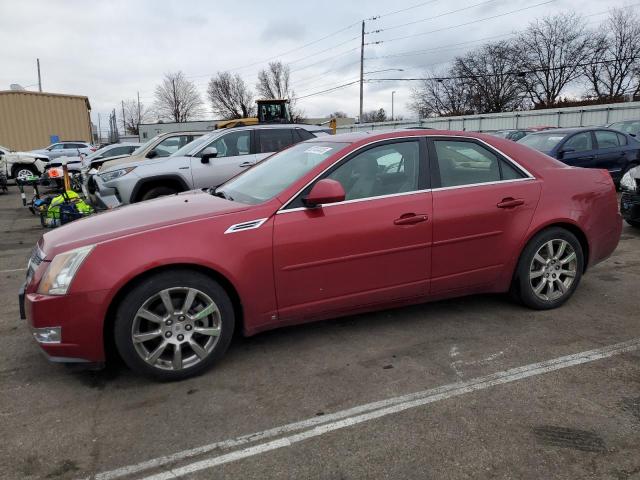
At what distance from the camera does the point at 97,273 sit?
294 centimetres

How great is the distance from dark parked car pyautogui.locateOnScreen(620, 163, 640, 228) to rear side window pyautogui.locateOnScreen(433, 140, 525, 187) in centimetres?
Answer: 388

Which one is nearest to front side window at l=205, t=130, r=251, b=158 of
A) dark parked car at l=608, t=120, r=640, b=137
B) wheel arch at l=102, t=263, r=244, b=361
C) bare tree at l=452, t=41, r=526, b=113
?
wheel arch at l=102, t=263, r=244, b=361

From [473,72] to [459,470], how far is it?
200ft

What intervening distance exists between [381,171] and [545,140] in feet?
28.8

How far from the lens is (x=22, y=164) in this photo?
1916cm

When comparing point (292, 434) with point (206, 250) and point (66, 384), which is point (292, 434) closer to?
point (206, 250)

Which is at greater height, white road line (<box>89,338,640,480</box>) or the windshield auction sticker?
the windshield auction sticker

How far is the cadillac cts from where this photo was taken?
3014 millimetres

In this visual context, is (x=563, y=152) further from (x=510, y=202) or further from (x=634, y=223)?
(x=510, y=202)

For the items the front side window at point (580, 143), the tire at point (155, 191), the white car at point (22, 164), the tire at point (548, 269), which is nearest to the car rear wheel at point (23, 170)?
the white car at point (22, 164)

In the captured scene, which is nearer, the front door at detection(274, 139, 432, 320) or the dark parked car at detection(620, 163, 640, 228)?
the front door at detection(274, 139, 432, 320)

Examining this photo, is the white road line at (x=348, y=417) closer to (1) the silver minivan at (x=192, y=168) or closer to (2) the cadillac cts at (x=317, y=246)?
(2) the cadillac cts at (x=317, y=246)

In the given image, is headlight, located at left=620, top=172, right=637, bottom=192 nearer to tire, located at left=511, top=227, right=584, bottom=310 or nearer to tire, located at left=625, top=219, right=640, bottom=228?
tire, located at left=625, top=219, right=640, bottom=228

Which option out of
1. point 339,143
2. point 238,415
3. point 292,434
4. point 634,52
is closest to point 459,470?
point 292,434
